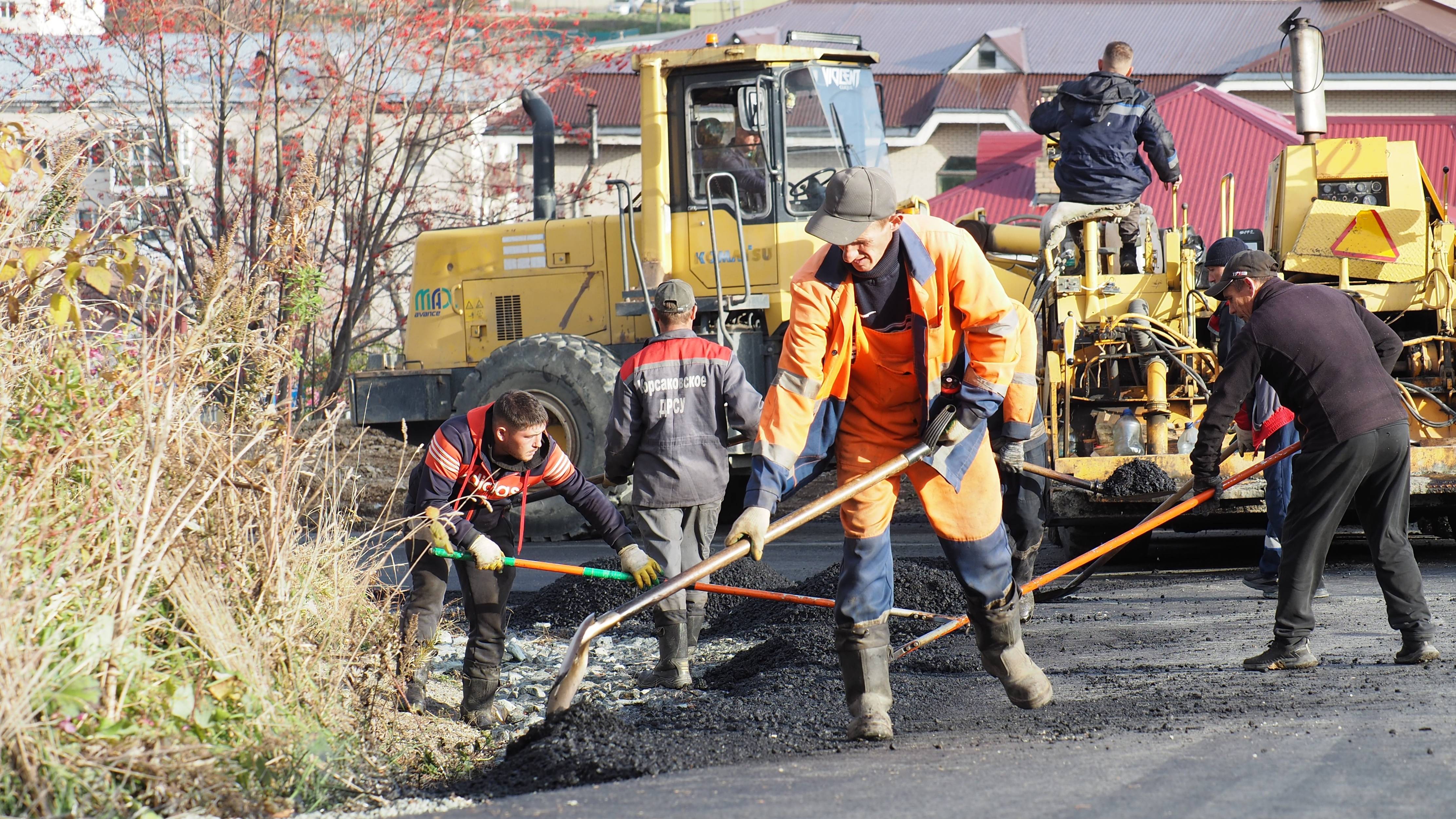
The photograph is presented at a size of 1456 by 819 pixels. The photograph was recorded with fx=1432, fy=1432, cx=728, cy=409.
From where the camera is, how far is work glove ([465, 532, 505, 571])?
17.0 feet

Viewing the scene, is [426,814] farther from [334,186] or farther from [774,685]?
[334,186]

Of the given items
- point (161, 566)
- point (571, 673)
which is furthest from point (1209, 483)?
point (161, 566)

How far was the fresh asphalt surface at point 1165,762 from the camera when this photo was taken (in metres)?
3.51

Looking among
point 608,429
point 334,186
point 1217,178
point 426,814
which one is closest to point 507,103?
point 334,186

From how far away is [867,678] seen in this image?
451cm

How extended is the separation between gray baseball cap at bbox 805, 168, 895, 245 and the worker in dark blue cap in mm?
3002

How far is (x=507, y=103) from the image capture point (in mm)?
12453

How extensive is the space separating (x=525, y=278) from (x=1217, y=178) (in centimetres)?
1259

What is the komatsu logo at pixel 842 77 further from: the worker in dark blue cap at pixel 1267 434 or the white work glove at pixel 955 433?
the white work glove at pixel 955 433

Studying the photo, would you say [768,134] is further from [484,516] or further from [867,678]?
[867,678]

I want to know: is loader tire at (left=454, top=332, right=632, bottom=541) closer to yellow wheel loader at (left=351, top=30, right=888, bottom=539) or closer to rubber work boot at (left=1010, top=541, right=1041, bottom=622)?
yellow wheel loader at (left=351, top=30, right=888, bottom=539)

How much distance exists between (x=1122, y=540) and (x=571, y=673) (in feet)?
8.11

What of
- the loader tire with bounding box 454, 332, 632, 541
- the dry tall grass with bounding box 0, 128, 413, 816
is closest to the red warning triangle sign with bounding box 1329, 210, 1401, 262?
the loader tire with bounding box 454, 332, 632, 541

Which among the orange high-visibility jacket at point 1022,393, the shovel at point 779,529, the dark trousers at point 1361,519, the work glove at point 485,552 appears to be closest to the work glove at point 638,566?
the work glove at point 485,552
